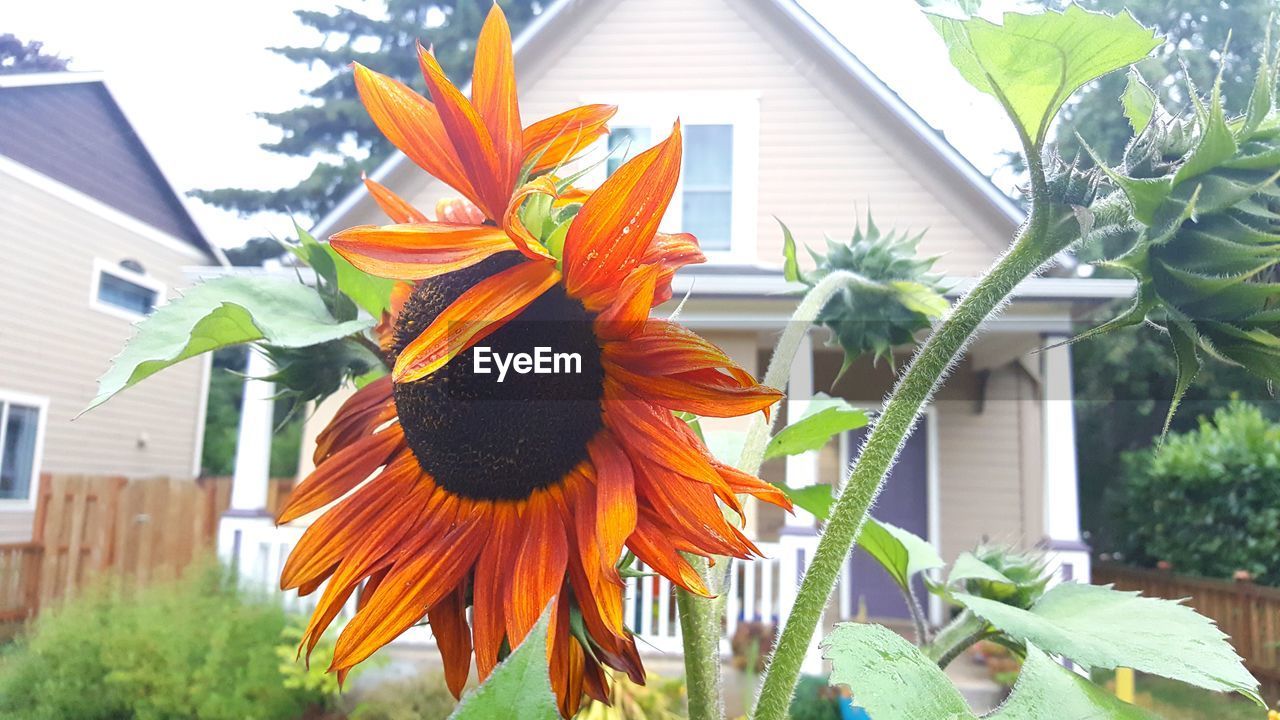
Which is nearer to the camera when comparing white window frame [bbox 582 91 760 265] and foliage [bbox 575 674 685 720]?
foliage [bbox 575 674 685 720]

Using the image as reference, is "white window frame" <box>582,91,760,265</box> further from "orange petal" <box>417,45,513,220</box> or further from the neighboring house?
"orange petal" <box>417,45,513,220</box>

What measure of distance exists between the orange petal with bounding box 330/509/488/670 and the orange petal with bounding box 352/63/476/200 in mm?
110

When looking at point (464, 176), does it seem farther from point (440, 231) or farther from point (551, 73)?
point (551, 73)

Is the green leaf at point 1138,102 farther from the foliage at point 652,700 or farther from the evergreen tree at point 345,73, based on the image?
the foliage at point 652,700

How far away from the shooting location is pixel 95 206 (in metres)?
0.72

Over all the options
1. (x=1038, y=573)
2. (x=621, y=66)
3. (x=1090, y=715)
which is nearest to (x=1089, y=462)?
(x=1038, y=573)

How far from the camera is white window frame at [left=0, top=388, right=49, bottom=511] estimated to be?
2.00ft

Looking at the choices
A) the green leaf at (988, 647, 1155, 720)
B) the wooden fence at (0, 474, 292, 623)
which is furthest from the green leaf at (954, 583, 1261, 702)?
the wooden fence at (0, 474, 292, 623)

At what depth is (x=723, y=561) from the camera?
368 mm

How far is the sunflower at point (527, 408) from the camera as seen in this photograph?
23 centimetres

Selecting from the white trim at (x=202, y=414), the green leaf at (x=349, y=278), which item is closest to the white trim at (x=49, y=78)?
the green leaf at (x=349, y=278)

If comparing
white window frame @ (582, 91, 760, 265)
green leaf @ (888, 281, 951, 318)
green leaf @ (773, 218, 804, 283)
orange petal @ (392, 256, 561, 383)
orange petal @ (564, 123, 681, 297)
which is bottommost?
orange petal @ (392, 256, 561, 383)

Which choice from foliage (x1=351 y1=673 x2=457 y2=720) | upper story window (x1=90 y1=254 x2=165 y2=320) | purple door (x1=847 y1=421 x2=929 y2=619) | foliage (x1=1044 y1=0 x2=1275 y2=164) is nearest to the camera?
foliage (x1=1044 y1=0 x2=1275 y2=164)

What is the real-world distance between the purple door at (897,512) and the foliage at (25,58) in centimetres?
235
